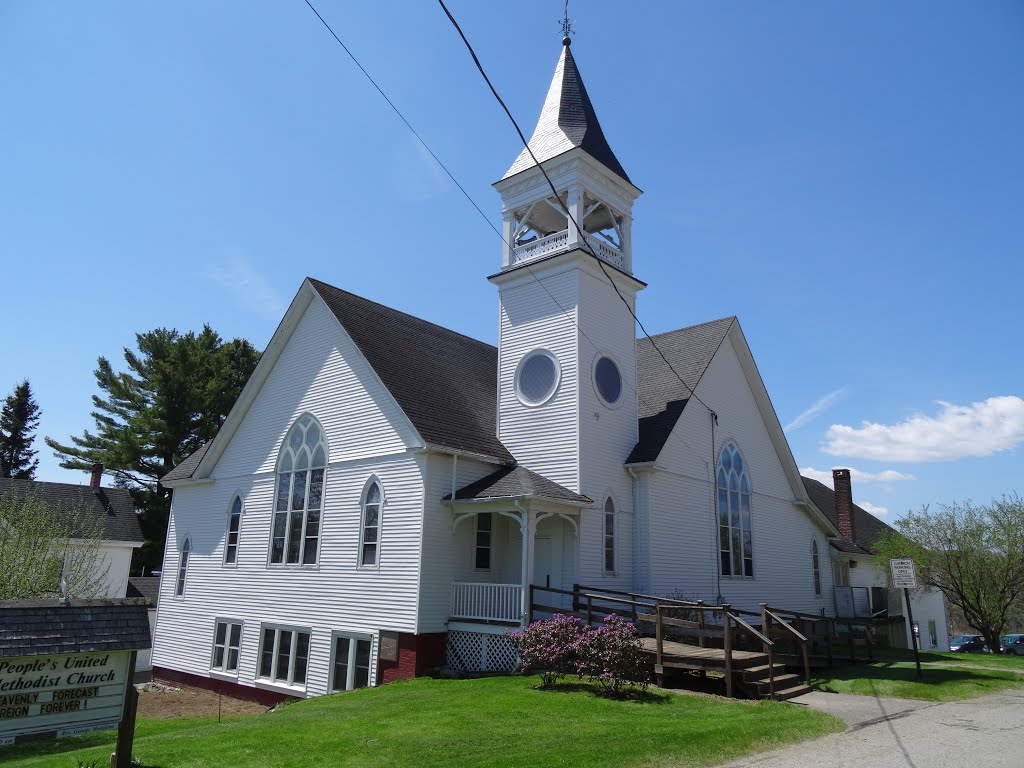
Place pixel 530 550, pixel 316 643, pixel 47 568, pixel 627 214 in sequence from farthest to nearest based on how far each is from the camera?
1. pixel 627 214
2. pixel 47 568
3. pixel 316 643
4. pixel 530 550

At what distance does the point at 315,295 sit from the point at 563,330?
7249 millimetres

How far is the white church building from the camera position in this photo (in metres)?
17.4

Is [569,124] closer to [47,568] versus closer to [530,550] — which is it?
[530,550]

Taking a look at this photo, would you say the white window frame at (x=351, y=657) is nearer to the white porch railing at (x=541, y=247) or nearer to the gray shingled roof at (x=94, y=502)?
the white porch railing at (x=541, y=247)

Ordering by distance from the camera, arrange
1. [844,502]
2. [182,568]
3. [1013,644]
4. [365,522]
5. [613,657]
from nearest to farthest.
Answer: [613,657]
[365,522]
[182,568]
[844,502]
[1013,644]

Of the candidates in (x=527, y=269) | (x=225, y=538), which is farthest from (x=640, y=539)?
(x=225, y=538)

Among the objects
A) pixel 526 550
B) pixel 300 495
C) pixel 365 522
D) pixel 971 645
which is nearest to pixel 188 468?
pixel 300 495

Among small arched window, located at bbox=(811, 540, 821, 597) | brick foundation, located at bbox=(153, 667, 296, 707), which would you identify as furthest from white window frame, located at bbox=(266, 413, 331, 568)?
small arched window, located at bbox=(811, 540, 821, 597)

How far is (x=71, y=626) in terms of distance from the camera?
8.23 meters

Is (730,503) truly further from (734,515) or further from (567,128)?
(567,128)

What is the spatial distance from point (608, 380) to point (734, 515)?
7193mm

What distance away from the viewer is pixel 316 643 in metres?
18.7

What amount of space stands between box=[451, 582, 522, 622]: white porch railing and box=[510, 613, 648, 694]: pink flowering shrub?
A: 2.03 m

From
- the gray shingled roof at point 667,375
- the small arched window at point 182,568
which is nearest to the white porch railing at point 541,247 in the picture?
the gray shingled roof at point 667,375
